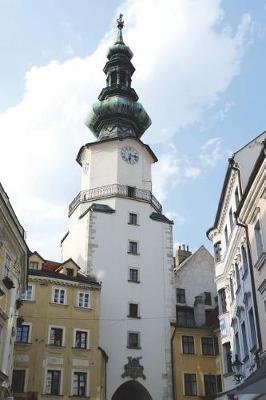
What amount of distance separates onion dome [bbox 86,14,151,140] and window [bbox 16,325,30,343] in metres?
21.8

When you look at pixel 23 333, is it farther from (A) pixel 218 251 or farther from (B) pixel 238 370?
(B) pixel 238 370

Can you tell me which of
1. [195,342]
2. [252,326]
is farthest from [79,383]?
[252,326]

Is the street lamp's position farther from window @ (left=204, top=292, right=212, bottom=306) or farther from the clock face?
the clock face

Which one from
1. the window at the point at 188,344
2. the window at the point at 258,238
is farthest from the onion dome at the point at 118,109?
the window at the point at 258,238

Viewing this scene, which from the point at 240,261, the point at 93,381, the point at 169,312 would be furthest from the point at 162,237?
the point at 240,261

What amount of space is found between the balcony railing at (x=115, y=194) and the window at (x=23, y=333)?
1488 cm

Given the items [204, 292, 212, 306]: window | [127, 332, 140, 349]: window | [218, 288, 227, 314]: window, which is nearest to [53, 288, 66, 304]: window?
[127, 332, 140, 349]: window

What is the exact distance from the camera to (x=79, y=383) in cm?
3372

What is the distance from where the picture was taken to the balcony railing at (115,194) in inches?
1777

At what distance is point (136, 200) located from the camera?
45.2 meters

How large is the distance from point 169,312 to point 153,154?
16.7m

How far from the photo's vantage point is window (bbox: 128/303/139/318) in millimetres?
39750

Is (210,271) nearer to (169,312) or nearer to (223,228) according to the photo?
(169,312)

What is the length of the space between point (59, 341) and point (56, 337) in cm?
35
